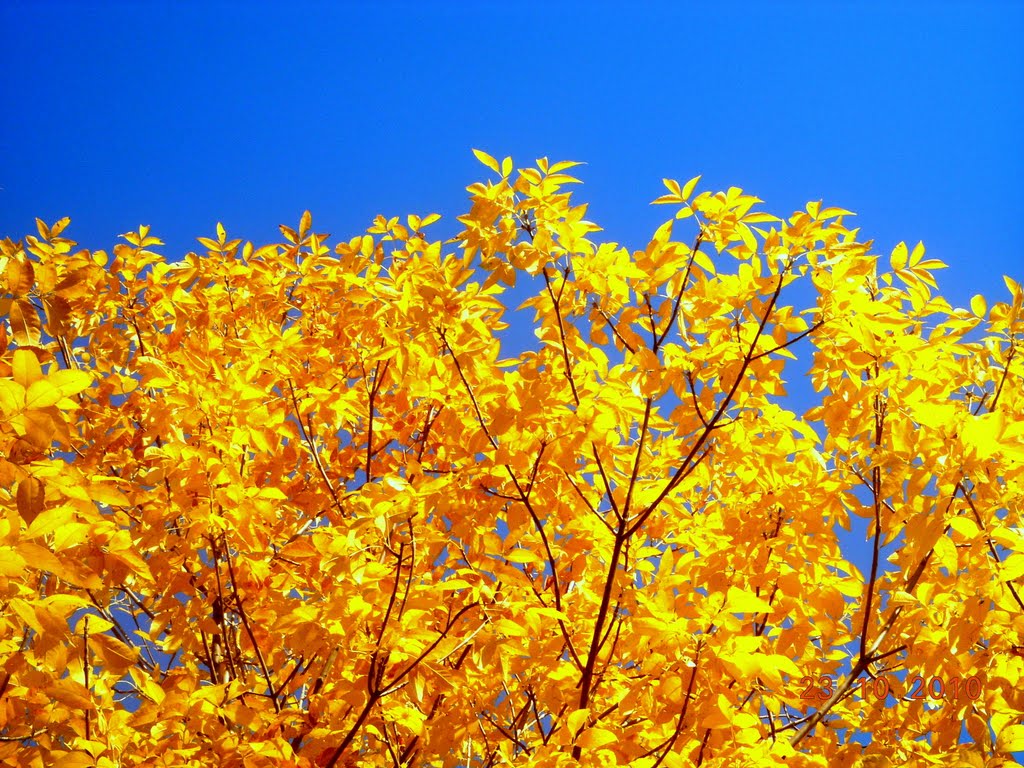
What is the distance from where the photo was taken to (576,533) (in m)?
2.54

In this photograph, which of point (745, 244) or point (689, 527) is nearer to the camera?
point (745, 244)

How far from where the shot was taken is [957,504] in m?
2.17

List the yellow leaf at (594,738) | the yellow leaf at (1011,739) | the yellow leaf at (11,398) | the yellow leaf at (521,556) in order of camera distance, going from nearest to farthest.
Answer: the yellow leaf at (11,398)
the yellow leaf at (1011,739)
the yellow leaf at (594,738)
the yellow leaf at (521,556)

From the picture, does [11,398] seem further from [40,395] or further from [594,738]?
[594,738]

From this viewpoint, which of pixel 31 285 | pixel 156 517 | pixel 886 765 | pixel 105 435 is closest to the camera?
pixel 31 285

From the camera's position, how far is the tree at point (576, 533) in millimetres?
1912

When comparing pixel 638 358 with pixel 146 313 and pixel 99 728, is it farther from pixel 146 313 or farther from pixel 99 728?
pixel 146 313

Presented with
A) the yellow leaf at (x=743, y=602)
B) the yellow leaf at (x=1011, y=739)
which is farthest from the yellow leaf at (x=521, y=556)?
the yellow leaf at (x=1011, y=739)

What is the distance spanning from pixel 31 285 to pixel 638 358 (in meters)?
1.46

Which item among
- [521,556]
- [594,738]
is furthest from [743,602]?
[521,556]

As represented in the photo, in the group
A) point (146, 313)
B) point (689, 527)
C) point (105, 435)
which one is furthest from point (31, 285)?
point (146, 313)

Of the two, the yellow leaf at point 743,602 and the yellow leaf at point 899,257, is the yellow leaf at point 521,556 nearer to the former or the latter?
the yellow leaf at point 743,602

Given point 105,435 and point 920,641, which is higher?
point 105,435

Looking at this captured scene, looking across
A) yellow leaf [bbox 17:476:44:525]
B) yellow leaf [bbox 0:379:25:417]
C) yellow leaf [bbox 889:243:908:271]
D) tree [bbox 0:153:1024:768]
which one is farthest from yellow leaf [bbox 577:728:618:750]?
yellow leaf [bbox 889:243:908:271]
